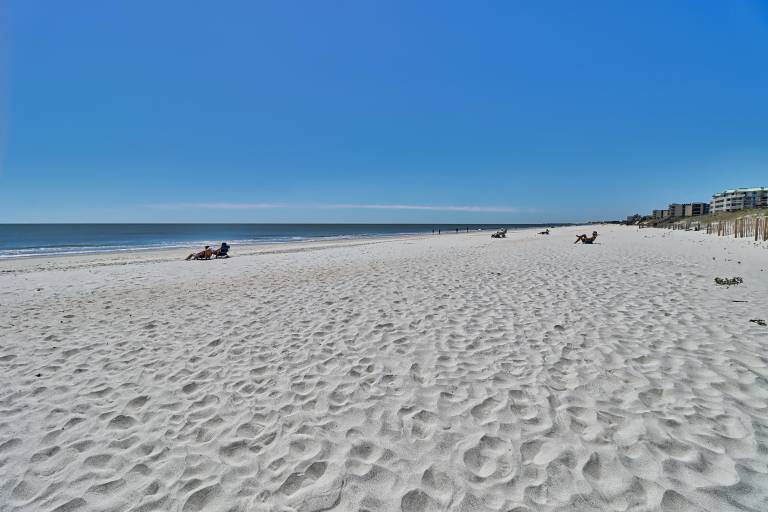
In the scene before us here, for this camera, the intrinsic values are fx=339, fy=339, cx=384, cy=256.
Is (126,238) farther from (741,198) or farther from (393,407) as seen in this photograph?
(741,198)

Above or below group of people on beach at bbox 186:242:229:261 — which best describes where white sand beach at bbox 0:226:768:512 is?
below

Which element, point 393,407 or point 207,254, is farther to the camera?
point 207,254

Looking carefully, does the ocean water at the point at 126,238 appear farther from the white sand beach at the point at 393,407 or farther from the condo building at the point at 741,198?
the condo building at the point at 741,198

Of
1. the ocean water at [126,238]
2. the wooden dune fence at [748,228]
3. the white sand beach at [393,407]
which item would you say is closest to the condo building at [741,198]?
the wooden dune fence at [748,228]

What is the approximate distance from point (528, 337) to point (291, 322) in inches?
170

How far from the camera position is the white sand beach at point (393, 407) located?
269cm

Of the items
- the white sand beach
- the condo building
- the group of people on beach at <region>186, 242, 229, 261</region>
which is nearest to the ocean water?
the group of people on beach at <region>186, 242, 229, 261</region>

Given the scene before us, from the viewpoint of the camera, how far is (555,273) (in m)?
11.2

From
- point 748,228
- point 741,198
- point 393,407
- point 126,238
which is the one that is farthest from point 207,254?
point 741,198

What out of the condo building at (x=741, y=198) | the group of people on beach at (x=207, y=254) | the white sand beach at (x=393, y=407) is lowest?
the white sand beach at (x=393, y=407)

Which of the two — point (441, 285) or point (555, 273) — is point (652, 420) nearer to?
point (441, 285)

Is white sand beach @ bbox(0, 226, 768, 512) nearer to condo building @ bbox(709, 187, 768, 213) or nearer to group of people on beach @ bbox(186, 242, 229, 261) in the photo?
group of people on beach @ bbox(186, 242, 229, 261)

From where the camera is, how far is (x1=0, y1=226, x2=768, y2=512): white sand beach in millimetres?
2693

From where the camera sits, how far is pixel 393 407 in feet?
12.3
